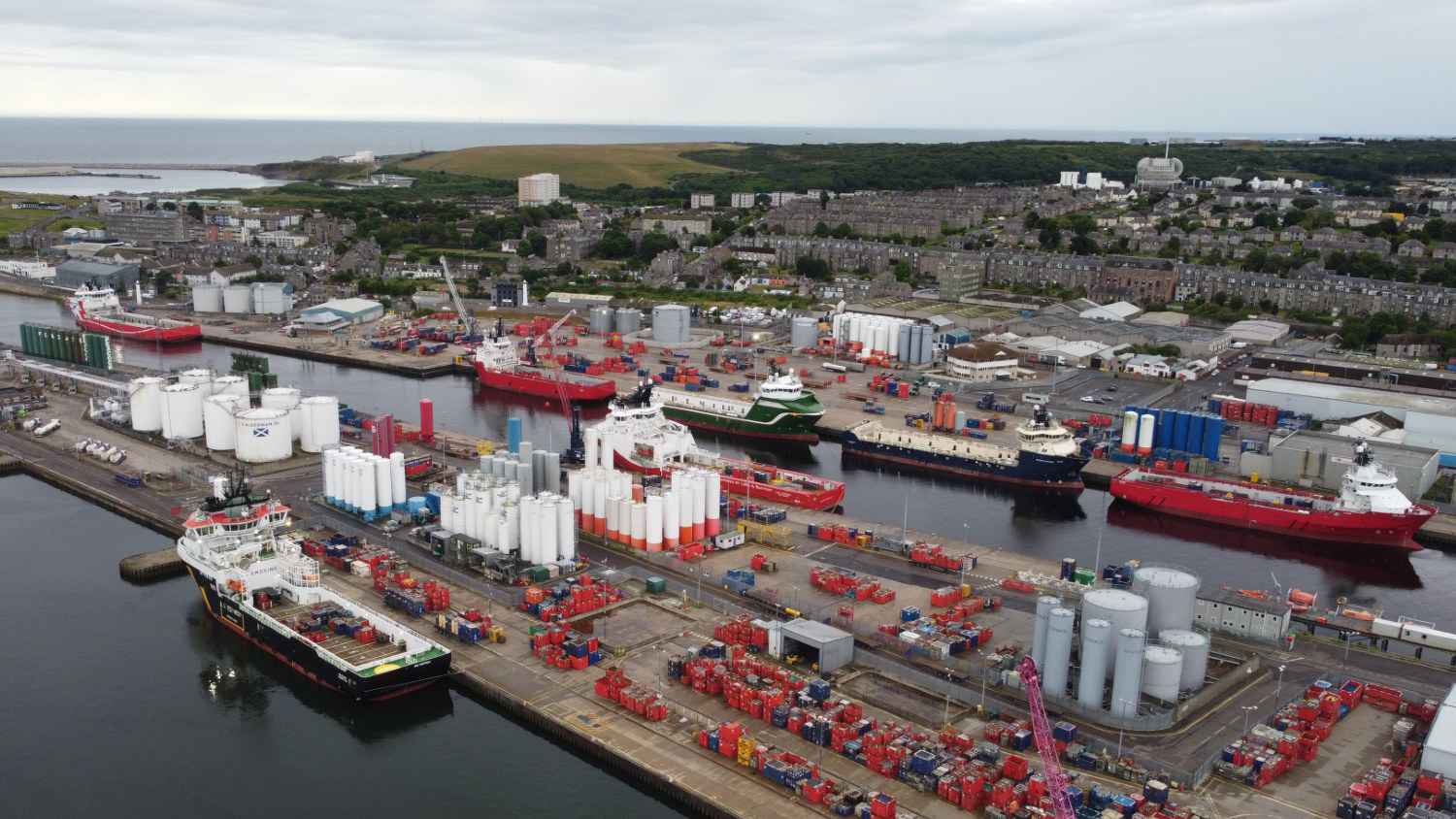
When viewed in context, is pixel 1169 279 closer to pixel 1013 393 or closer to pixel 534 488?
pixel 1013 393

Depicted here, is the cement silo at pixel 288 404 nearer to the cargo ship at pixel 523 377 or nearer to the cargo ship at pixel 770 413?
the cargo ship at pixel 523 377

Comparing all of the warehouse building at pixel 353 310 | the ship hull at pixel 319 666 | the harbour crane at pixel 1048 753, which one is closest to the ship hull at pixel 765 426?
the ship hull at pixel 319 666

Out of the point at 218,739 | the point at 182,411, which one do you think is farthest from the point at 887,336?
the point at 218,739

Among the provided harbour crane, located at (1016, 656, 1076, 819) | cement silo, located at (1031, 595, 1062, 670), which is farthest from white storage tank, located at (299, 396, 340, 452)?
harbour crane, located at (1016, 656, 1076, 819)

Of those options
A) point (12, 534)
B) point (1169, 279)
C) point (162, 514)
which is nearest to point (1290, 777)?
point (162, 514)

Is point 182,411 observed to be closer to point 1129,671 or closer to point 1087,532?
point 1087,532

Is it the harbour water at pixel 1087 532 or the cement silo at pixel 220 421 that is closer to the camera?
the harbour water at pixel 1087 532
